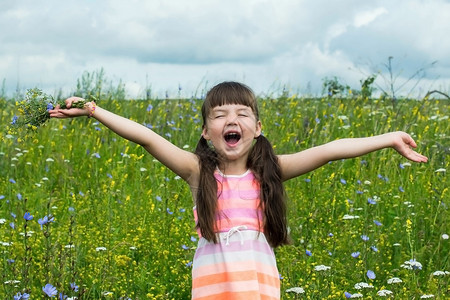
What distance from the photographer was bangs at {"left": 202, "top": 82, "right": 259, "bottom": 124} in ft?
9.99

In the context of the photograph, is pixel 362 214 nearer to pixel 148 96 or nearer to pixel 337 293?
pixel 337 293

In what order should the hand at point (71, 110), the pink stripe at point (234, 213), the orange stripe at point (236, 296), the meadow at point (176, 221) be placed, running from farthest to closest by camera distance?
the meadow at point (176, 221)
the hand at point (71, 110)
the pink stripe at point (234, 213)
the orange stripe at point (236, 296)

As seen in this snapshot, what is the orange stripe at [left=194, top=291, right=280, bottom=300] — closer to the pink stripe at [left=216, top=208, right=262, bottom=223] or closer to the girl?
the girl

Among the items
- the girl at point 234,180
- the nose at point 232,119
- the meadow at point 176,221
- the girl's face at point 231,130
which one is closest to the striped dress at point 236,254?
the girl at point 234,180

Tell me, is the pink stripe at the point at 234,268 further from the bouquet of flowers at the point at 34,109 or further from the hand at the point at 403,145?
the bouquet of flowers at the point at 34,109

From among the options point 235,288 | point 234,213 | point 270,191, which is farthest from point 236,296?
point 270,191

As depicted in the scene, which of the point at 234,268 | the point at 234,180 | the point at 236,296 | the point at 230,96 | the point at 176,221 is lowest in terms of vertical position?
the point at 236,296

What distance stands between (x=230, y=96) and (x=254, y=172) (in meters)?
0.33

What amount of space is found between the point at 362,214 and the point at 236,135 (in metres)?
2.76

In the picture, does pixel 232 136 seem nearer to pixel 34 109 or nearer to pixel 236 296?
pixel 236 296

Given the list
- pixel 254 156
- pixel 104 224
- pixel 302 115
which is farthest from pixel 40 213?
pixel 302 115

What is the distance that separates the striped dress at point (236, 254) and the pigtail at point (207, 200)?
33 millimetres

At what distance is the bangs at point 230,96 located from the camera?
3.04m

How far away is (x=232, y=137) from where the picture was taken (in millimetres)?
3010
